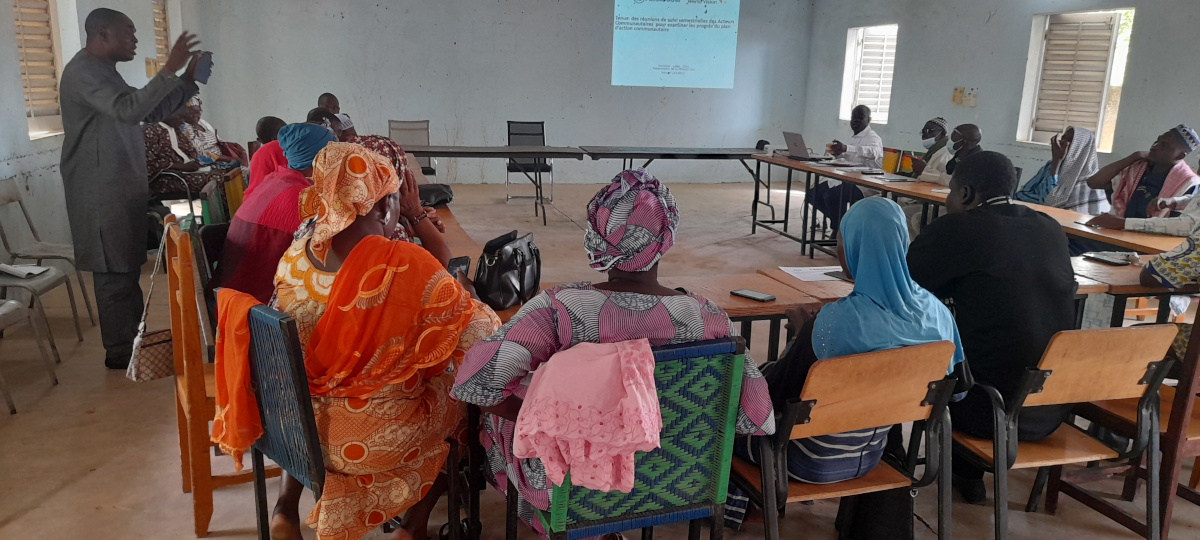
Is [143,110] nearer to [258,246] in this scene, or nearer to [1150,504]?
[258,246]

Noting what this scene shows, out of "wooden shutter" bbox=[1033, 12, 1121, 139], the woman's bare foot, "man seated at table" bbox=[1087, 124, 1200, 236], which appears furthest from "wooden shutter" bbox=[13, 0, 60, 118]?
"wooden shutter" bbox=[1033, 12, 1121, 139]

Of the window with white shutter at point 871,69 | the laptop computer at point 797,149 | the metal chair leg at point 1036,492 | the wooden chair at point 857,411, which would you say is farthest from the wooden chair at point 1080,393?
the window with white shutter at point 871,69

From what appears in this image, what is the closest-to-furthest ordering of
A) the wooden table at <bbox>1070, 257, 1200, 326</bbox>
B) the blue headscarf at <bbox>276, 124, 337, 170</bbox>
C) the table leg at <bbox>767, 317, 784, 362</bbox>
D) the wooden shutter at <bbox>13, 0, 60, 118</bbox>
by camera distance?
1. the blue headscarf at <bbox>276, 124, 337, 170</bbox>
2. the wooden table at <bbox>1070, 257, 1200, 326</bbox>
3. the table leg at <bbox>767, 317, 784, 362</bbox>
4. the wooden shutter at <bbox>13, 0, 60, 118</bbox>

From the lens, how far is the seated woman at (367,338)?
67.1 inches

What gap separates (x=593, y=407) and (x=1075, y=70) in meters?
7.14

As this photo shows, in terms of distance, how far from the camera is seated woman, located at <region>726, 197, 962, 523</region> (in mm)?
1819

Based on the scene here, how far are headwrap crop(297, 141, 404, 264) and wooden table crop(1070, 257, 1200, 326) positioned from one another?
7.56 feet

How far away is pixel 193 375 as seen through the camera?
208 cm

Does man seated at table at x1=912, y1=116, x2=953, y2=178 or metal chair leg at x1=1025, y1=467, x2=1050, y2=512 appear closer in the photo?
metal chair leg at x1=1025, y1=467, x2=1050, y2=512

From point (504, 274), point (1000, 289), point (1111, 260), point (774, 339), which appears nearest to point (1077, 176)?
point (1111, 260)

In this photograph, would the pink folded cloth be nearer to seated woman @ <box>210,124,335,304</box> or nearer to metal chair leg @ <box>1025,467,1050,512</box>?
seated woman @ <box>210,124,335,304</box>

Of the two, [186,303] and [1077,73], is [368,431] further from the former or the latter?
[1077,73]

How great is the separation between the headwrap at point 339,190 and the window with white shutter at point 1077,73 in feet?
21.8

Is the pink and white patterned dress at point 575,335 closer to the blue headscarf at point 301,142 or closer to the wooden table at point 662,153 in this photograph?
the blue headscarf at point 301,142
